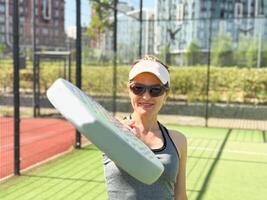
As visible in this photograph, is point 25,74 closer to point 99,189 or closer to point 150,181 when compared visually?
point 99,189

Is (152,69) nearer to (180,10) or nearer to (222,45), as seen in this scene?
(180,10)

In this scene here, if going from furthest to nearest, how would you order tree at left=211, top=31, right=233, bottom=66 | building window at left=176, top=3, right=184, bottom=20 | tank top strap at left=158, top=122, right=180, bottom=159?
building window at left=176, top=3, right=184, bottom=20 < tree at left=211, top=31, right=233, bottom=66 < tank top strap at left=158, top=122, right=180, bottom=159

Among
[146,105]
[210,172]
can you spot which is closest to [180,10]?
[210,172]

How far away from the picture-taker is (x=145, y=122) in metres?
1.81

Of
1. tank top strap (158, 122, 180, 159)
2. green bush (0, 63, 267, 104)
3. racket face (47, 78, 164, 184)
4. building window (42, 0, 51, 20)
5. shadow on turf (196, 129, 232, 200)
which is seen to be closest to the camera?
racket face (47, 78, 164, 184)

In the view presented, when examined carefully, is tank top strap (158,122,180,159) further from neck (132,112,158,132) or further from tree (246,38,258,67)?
tree (246,38,258,67)

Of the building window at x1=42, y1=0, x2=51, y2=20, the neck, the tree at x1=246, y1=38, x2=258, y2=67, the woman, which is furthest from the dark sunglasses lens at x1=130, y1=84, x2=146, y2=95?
the tree at x1=246, y1=38, x2=258, y2=67

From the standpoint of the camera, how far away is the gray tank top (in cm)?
167

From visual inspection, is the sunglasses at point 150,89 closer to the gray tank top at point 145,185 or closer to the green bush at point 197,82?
the gray tank top at point 145,185

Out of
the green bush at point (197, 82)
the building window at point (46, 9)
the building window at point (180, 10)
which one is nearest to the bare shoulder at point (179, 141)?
the green bush at point (197, 82)

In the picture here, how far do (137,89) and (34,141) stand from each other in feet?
25.5

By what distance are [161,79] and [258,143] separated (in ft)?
27.9

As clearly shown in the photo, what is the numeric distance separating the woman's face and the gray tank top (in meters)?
0.15

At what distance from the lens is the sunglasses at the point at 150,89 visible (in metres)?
1.70
